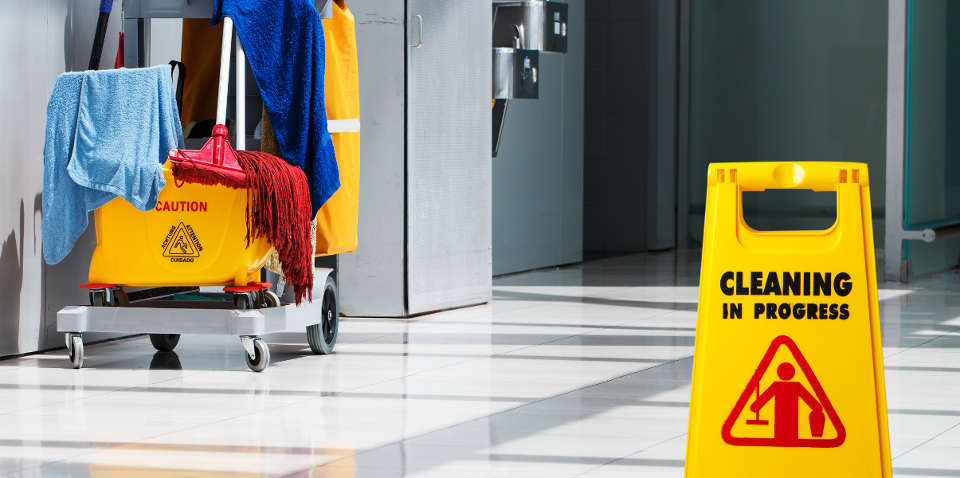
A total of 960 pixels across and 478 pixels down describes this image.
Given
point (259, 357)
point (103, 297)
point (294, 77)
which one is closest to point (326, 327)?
point (259, 357)

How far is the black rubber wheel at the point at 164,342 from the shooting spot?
5418mm

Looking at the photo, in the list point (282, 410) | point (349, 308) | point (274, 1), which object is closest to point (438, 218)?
point (349, 308)

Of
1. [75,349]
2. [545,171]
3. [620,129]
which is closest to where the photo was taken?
[75,349]

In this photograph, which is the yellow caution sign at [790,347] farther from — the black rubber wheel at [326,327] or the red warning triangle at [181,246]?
the black rubber wheel at [326,327]

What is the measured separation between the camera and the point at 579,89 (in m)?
10.4

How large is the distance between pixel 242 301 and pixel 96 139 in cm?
70

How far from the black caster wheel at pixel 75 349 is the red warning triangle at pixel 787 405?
314 cm

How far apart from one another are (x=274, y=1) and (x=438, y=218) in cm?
203

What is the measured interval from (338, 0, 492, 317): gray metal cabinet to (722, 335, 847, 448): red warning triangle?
4.35 metres

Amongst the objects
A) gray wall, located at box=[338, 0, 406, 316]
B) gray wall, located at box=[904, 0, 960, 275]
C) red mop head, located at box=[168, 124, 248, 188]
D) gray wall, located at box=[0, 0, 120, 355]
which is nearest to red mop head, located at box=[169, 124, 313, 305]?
red mop head, located at box=[168, 124, 248, 188]

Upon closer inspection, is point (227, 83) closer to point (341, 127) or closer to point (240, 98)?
point (240, 98)

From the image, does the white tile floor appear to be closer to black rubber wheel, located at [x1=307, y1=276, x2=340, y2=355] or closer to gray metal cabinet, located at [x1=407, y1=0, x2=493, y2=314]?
black rubber wheel, located at [x1=307, y1=276, x2=340, y2=355]

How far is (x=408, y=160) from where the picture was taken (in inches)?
259

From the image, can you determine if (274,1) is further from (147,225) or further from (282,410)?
(282,410)
